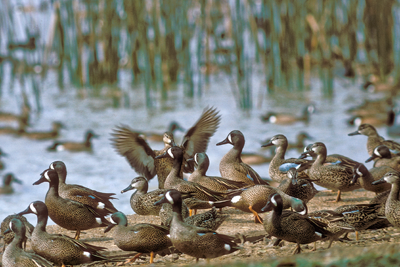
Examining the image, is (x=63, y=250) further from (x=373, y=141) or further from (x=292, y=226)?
(x=373, y=141)

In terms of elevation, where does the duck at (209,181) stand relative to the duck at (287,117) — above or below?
below

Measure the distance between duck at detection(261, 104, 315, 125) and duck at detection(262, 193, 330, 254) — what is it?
658cm

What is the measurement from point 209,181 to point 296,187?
2.85 ft

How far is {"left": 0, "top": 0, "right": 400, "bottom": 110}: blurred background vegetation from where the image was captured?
36.7 ft

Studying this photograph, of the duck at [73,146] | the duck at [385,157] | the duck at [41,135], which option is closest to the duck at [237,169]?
the duck at [385,157]

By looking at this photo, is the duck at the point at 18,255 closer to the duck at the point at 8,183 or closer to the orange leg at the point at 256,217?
the orange leg at the point at 256,217

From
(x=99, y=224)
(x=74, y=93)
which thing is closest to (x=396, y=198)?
(x=99, y=224)

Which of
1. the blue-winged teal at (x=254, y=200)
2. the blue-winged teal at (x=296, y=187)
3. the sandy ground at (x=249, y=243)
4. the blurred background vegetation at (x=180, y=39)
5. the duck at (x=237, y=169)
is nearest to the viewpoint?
Answer: the sandy ground at (x=249, y=243)

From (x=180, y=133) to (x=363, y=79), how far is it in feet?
19.7

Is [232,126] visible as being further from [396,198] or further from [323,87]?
[396,198]

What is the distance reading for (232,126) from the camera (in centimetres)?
1078

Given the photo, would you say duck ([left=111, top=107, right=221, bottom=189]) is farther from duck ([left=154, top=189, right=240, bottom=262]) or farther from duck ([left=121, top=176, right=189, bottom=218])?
duck ([left=154, top=189, right=240, bottom=262])

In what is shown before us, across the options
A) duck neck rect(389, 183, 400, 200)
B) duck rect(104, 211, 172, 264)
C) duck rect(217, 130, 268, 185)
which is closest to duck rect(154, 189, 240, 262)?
duck rect(104, 211, 172, 264)

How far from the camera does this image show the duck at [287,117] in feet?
36.2
